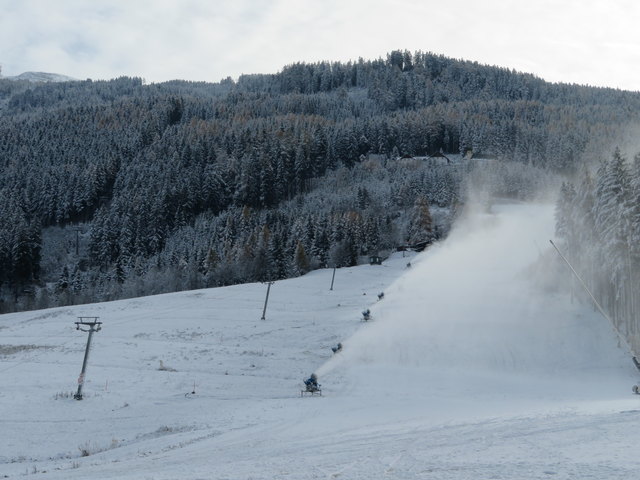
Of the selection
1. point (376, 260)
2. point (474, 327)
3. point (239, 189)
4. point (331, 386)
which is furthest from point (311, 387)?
point (239, 189)

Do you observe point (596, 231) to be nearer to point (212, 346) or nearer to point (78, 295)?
point (212, 346)

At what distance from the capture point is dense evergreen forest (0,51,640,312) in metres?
101

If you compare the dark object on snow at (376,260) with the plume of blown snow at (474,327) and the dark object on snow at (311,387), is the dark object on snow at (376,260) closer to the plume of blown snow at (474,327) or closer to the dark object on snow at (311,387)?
the plume of blown snow at (474,327)

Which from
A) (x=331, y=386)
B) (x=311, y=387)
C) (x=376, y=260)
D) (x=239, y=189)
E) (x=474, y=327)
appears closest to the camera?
(x=311, y=387)

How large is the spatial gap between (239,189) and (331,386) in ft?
374

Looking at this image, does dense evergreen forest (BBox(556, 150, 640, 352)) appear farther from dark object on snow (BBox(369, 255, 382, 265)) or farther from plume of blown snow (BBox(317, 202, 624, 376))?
dark object on snow (BBox(369, 255, 382, 265))

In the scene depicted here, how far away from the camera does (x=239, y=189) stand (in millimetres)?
142000

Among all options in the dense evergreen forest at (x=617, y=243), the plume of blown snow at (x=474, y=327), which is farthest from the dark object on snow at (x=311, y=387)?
the dense evergreen forest at (x=617, y=243)

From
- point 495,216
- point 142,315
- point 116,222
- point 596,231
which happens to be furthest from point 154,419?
point 116,222

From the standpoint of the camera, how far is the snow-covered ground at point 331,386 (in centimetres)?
1166

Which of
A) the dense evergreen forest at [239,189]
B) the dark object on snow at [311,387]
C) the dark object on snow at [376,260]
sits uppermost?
the dense evergreen forest at [239,189]

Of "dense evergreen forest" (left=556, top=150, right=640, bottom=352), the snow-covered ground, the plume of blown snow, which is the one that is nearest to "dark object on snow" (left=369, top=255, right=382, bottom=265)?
the plume of blown snow

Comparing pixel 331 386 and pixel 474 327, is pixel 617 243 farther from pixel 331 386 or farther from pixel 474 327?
pixel 331 386

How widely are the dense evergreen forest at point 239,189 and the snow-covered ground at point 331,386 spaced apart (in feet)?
101
